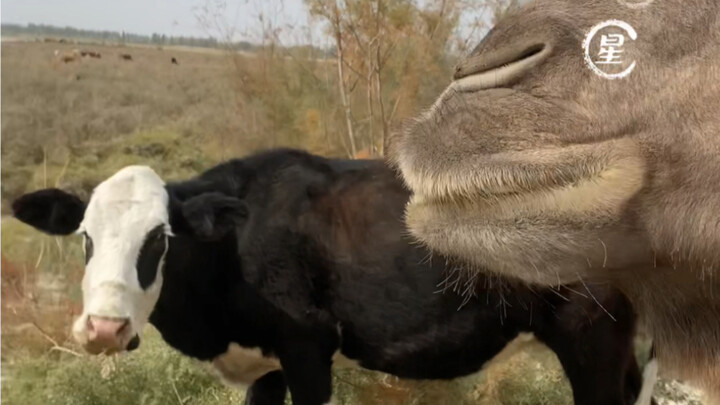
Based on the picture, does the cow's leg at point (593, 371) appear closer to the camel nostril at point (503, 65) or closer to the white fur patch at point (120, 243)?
the white fur patch at point (120, 243)

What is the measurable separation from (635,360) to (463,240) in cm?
311

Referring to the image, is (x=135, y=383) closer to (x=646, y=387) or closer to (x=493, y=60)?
(x=646, y=387)

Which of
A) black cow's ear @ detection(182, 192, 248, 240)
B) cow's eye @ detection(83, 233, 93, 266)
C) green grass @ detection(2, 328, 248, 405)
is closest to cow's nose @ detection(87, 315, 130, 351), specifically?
cow's eye @ detection(83, 233, 93, 266)

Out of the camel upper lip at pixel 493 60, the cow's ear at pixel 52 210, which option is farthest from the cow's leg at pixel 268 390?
the camel upper lip at pixel 493 60

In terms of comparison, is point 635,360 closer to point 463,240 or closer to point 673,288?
point 673,288

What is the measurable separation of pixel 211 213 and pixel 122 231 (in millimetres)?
420

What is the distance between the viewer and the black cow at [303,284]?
12.4 ft

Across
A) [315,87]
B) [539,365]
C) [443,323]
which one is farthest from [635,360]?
[315,87]

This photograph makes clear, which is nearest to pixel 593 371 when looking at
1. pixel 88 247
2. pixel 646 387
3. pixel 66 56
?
pixel 646 387

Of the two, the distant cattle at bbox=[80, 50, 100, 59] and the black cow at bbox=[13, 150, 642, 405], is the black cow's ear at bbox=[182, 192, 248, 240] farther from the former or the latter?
the distant cattle at bbox=[80, 50, 100, 59]

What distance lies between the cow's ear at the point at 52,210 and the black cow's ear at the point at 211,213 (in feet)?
1.82

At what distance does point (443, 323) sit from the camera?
12.9 ft

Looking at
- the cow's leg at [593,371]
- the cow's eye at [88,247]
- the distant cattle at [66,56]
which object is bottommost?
the cow's leg at [593,371]

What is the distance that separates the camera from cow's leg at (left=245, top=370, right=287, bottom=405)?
4.61 meters
